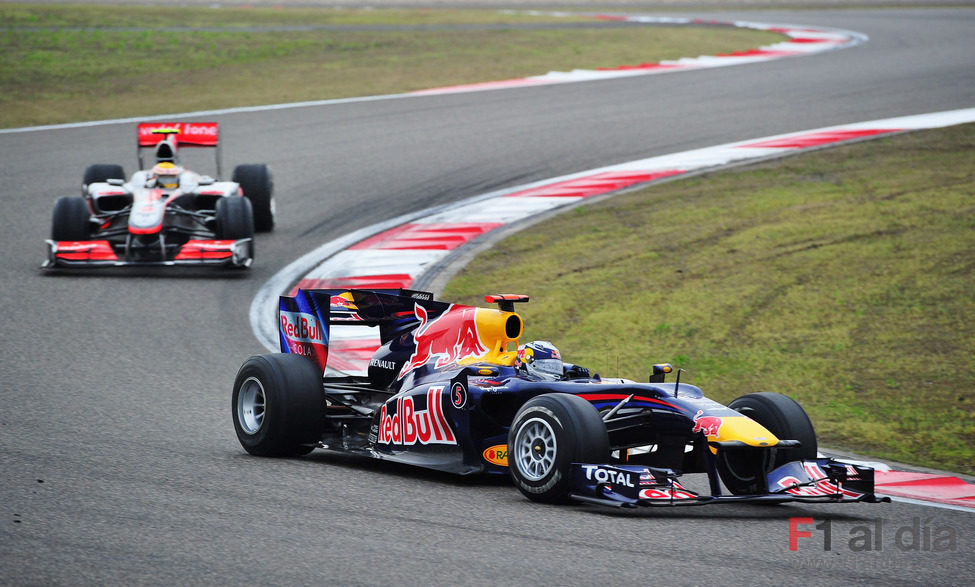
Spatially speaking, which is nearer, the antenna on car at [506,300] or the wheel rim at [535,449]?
the wheel rim at [535,449]

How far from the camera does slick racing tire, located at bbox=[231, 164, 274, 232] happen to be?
1683cm

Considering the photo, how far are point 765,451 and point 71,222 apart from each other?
10.6m

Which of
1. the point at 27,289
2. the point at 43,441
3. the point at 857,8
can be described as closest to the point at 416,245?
the point at 27,289

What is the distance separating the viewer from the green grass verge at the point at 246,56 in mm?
26789

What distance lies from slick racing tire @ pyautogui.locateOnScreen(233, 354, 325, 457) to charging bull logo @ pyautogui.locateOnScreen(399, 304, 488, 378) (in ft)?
2.04

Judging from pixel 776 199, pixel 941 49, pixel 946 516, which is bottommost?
pixel 946 516

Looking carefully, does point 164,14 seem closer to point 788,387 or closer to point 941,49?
point 941,49

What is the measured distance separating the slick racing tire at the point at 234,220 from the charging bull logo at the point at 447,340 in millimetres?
7214

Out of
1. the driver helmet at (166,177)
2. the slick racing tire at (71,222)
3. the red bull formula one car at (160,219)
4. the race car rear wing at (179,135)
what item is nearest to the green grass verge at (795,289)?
the red bull formula one car at (160,219)

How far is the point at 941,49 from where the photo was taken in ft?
100

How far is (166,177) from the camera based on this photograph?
15.6 metres

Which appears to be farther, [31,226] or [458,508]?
[31,226]

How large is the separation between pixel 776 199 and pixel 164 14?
27516 millimetres
